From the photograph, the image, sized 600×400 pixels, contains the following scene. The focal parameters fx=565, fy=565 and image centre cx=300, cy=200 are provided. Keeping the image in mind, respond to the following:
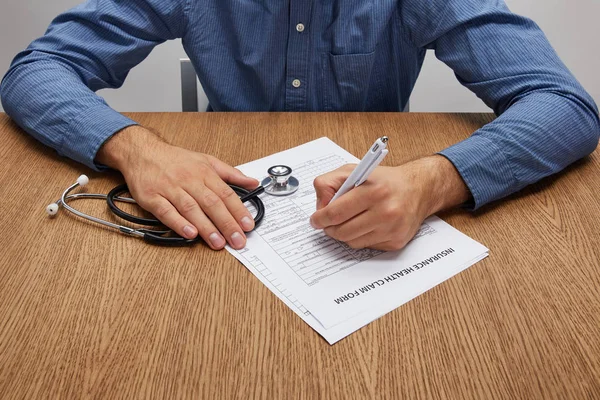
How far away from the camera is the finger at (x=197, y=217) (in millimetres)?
779

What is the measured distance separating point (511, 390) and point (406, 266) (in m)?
0.22

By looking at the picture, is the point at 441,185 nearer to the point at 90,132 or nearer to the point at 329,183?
the point at 329,183

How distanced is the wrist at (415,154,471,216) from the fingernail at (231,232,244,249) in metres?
0.27

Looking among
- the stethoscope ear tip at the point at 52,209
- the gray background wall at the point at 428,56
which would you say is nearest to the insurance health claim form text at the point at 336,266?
the stethoscope ear tip at the point at 52,209

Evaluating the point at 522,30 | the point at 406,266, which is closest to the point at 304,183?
the point at 406,266

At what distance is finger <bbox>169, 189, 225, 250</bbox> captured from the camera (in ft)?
2.56

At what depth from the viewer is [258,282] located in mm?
720

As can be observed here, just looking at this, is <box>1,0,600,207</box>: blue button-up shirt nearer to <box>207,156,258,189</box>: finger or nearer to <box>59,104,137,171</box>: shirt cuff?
<box>59,104,137,171</box>: shirt cuff

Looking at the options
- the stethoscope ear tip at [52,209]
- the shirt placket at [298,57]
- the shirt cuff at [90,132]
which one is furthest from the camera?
the shirt placket at [298,57]

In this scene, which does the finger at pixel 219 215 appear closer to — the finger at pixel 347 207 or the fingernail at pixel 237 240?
the fingernail at pixel 237 240

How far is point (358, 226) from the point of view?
76cm

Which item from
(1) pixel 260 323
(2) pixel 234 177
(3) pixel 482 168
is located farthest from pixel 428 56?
(1) pixel 260 323

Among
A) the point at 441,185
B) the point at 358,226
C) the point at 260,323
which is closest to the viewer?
the point at 260,323

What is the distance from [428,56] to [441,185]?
4.79 feet
